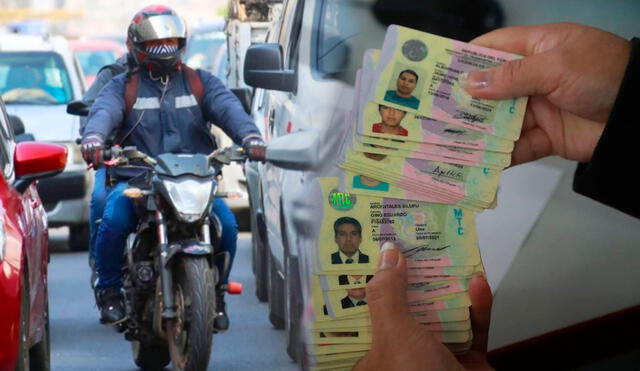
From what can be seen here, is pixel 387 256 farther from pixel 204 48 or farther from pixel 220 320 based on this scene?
pixel 204 48

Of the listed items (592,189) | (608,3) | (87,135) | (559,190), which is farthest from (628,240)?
(87,135)

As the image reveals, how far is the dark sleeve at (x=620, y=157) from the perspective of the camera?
5.49 ft

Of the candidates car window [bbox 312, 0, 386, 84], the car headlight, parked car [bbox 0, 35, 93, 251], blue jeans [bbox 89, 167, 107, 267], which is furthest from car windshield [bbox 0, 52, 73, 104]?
car window [bbox 312, 0, 386, 84]

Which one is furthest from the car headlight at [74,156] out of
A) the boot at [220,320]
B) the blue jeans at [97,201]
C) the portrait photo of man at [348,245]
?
the portrait photo of man at [348,245]

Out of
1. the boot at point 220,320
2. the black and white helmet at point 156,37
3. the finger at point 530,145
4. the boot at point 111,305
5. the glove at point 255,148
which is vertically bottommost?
the boot at point 111,305

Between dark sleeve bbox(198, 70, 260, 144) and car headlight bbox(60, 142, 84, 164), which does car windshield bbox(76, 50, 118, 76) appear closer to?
car headlight bbox(60, 142, 84, 164)

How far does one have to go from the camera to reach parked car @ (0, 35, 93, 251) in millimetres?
12195

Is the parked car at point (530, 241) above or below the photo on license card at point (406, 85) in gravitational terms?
below

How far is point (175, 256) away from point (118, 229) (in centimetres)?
53

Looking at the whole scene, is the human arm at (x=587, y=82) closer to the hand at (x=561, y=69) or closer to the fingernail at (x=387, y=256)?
the hand at (x=561, y=69)

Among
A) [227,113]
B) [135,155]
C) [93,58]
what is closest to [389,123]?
[135,155]

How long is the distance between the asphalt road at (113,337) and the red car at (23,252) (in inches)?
34.9

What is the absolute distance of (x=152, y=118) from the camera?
272 inches

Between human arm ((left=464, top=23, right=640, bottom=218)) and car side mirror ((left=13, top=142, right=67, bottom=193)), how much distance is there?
3956 mm
